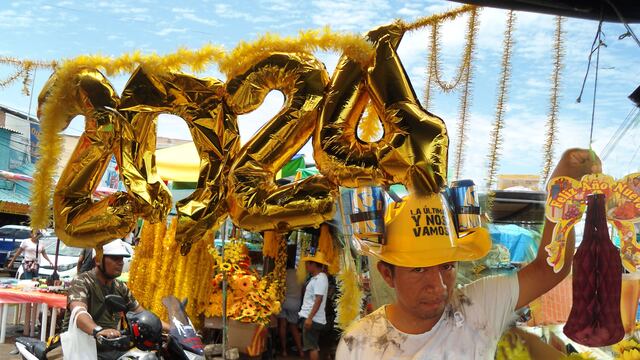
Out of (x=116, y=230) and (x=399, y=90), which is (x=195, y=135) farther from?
(x=399, y=90)

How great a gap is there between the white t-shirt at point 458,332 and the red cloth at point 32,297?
18.6 ft

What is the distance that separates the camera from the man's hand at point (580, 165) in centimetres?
202

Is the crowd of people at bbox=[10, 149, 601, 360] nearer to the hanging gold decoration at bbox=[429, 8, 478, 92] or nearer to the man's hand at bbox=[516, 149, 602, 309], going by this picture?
the man's hand at bbox=[516, 149, 602, 309]

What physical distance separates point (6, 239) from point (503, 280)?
18212 mm

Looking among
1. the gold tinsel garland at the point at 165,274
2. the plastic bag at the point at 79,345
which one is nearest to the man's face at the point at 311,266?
the gold tinsel garland at the point at 165,274

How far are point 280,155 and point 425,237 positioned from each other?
0.78 meters

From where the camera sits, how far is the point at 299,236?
8672mm

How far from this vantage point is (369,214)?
6.33 ft

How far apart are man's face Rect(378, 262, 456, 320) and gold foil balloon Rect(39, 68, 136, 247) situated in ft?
4.40

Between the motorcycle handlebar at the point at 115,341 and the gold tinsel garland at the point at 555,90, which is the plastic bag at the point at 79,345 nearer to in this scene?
the motorcycle handlebar at the point at 115,341

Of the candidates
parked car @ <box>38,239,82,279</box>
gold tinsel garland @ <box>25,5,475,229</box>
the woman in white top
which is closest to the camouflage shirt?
gold tinsel garland @ <box>25,5,475,229</box>

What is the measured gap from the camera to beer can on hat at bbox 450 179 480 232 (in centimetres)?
196

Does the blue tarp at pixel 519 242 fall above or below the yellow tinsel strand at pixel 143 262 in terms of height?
above

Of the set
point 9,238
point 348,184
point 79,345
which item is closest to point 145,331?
point 79,345
